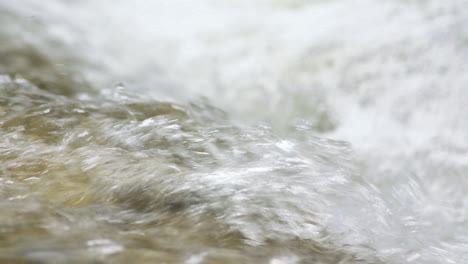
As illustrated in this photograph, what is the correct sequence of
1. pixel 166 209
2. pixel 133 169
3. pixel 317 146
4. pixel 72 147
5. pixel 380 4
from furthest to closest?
1. pixel 380 4
2. pixel 317 146
3. pixel 72 147
4. pixel 133 169
5. pixel 166 209

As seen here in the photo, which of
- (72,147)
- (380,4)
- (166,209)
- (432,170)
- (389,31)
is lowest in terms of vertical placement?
(432,170)

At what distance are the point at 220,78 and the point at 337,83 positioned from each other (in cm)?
132

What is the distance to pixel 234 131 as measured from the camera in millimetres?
3535

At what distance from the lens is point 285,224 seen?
2148 millimetres

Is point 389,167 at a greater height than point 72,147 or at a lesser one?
lesser

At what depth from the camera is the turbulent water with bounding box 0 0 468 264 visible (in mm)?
1947

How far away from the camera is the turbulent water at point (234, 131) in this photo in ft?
6.39

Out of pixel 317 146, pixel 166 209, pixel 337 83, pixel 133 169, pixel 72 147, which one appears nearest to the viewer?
pixel 166 209

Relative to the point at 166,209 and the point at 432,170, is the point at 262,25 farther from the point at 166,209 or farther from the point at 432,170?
the point at 166,209

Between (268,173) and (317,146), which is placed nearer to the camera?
(268,173)

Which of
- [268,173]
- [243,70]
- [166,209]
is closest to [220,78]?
[243,70]

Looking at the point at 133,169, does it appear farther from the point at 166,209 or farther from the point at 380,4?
the point at 380,4

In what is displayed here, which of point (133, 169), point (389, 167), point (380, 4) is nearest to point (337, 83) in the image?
point (380, 4)

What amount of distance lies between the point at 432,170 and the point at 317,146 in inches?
38.0
